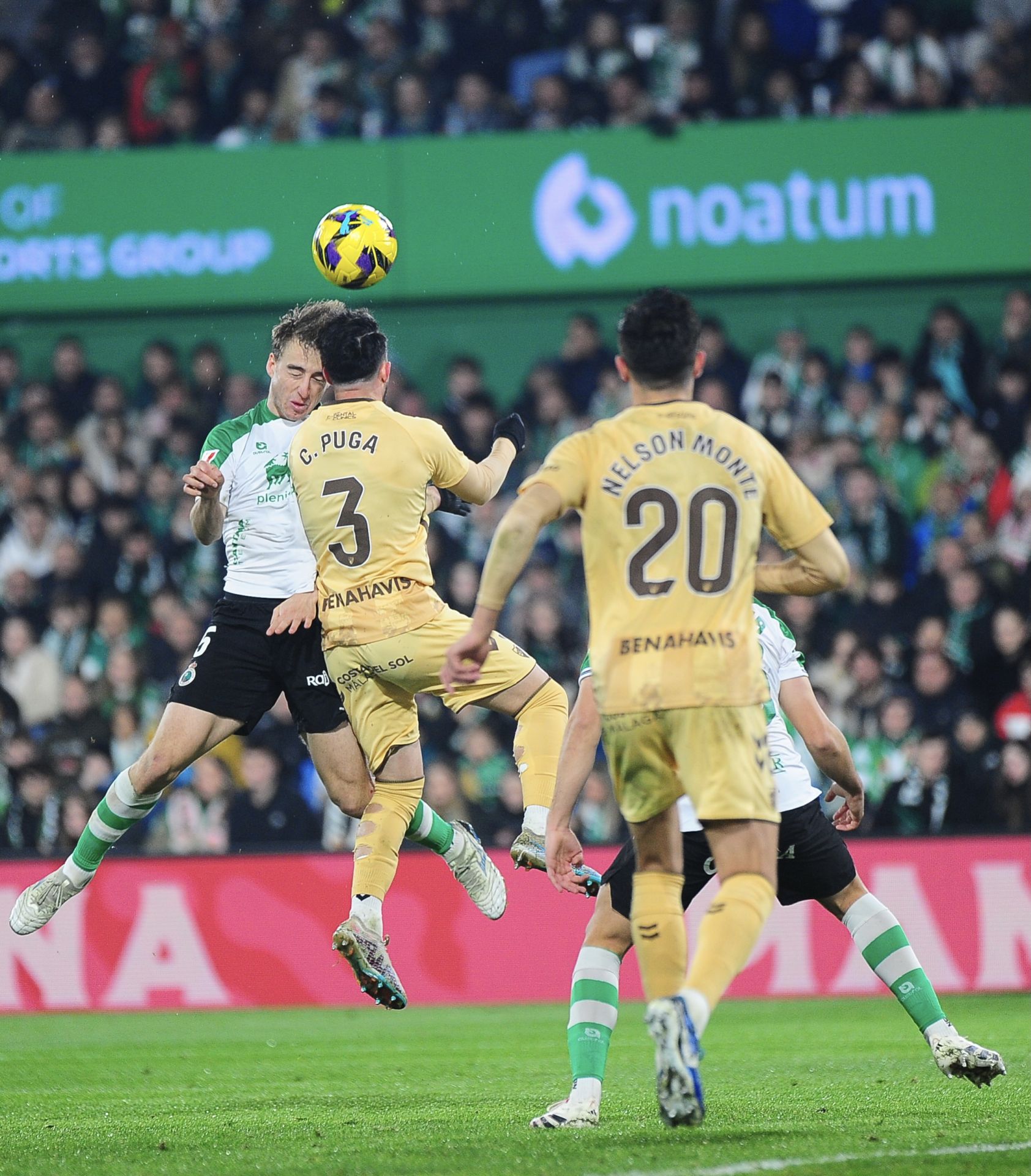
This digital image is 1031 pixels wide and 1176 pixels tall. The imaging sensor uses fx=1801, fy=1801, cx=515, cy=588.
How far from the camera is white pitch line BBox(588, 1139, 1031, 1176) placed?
5.09 metres

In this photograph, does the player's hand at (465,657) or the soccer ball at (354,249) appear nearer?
the player's hand at (465,657)

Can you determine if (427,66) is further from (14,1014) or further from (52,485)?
(14,1014)

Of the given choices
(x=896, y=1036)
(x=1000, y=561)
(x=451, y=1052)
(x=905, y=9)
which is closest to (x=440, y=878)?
(x=451, y=1052)

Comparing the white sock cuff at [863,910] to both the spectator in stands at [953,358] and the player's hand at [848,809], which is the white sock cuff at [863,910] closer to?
the player's hand at [848,809]

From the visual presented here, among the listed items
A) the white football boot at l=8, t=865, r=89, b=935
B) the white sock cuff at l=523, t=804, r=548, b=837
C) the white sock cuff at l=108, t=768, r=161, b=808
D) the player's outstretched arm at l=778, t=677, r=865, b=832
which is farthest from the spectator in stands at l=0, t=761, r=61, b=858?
the player's outstretched arm at l=778, t=677, r=865, b=832

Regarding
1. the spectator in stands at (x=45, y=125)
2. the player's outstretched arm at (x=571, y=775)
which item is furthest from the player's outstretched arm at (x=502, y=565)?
the spectator in stands at (x=45, y=125)

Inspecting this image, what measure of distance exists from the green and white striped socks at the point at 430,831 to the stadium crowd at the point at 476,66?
963 cm

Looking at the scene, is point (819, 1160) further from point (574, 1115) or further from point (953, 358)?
point (953, 358)

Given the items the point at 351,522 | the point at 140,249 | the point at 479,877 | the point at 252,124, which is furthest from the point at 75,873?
the point at 252,124

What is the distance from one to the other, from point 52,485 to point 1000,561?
306 inches

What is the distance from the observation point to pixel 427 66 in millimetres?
16188

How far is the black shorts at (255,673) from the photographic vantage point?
7520 mm

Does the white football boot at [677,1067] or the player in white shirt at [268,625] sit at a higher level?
the player in white shirt at [268,625]

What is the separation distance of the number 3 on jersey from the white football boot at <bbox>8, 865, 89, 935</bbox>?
7.01 ft
